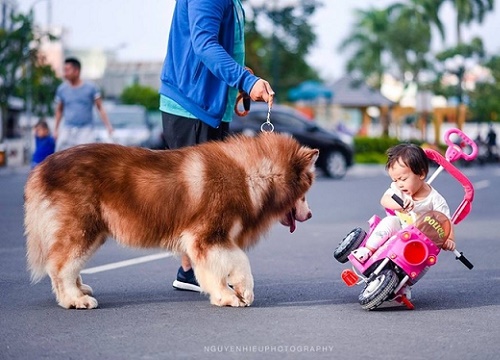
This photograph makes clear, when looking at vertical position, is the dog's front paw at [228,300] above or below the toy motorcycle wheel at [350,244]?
below

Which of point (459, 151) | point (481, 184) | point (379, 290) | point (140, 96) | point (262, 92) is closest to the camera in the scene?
point (379, 290)

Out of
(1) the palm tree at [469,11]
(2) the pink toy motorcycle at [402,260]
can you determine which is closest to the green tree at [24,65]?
(2) the pink toy motorcycle at [402,260]

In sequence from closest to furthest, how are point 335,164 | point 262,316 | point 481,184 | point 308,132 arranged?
1. point 262,316
2. point 481,184
3. point 308,132
4. point 335,164

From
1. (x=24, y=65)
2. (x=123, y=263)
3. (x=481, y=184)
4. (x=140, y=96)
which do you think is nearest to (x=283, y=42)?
(x=24, y=65)

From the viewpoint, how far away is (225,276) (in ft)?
18.3

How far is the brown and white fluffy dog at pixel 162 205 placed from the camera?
554 cm

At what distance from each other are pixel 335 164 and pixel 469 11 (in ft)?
106

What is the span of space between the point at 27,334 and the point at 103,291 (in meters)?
1.47

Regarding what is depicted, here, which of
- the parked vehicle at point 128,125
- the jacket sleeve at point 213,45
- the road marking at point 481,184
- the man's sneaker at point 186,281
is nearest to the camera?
the jacket sleeve at point 213,45

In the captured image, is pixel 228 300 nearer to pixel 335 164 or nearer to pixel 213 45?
pixel 213 45

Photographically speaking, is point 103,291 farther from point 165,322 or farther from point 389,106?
point 389,106

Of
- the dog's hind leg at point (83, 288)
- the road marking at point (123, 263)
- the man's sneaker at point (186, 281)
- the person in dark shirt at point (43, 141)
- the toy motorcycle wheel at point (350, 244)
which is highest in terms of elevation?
the toy motorcycle wheel at point (350, 244)

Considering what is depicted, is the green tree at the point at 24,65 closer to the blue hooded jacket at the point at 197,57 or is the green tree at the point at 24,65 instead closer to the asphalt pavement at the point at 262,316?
the asphalt pavement at the point at 262,316

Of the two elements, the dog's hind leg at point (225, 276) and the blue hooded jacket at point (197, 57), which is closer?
the dog's hind leg at point (225, 276)
